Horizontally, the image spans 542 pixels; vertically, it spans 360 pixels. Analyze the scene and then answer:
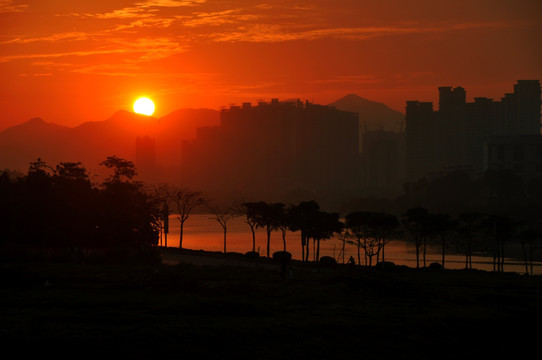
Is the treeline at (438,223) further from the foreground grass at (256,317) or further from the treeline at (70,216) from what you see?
the foreground grass at (256,317)

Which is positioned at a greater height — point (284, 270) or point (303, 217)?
point (303, 217)

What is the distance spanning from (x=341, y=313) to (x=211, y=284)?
25.3 ft

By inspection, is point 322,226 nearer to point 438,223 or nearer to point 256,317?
point 438,223

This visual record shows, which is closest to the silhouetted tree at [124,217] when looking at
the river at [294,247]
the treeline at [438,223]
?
the treeline at [438,223]

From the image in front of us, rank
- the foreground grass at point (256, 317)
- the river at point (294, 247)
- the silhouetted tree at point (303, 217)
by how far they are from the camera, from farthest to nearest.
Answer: the river at point (294, 247) < the silhouetted tree at point (303, 217) < the foreground grass at point (256, 317)

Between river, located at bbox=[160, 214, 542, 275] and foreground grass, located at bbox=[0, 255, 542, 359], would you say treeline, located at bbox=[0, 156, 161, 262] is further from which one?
river, located at bbox=[160, 214, 542, 275]

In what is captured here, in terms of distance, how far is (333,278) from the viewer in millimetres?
37281

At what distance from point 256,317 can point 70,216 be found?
106 ft

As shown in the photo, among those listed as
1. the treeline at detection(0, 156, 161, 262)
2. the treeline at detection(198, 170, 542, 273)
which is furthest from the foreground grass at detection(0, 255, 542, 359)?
the treeline at detection(198, 170, 542, 273)

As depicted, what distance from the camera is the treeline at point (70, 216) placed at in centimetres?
5356

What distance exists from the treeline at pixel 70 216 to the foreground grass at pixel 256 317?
16.4 meters

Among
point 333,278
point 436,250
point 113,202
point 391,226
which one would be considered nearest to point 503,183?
point 436,250

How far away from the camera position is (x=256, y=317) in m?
26.4

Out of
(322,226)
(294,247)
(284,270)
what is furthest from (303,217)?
(294,247)
